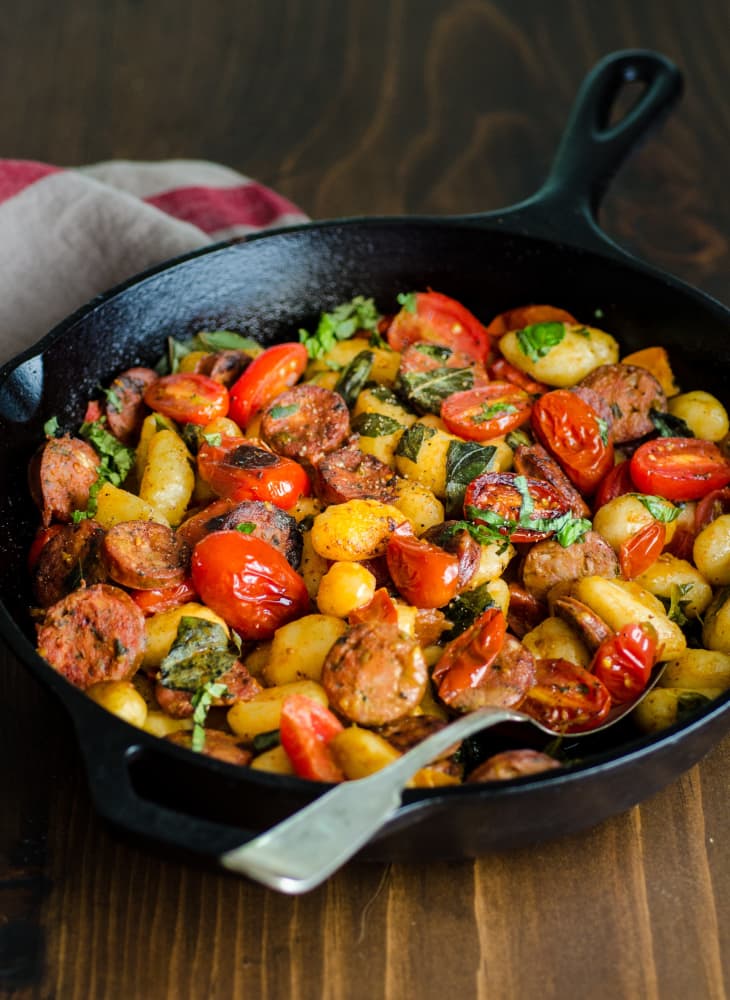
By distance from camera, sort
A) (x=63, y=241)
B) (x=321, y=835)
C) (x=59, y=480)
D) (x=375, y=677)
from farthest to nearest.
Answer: (x=63, y=241)
(x=59, y=480)
(x=375, y=677)
(x=321, y=835)

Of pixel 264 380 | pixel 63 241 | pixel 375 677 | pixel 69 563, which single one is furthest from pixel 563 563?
pixel 63 241

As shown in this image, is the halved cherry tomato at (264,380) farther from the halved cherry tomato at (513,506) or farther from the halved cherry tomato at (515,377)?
the halved cherry tomato at (513,506)

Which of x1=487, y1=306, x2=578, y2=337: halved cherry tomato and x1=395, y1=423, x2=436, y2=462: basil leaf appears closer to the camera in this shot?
x1=395, y1=423, x2=436, y2=462: basil leaf

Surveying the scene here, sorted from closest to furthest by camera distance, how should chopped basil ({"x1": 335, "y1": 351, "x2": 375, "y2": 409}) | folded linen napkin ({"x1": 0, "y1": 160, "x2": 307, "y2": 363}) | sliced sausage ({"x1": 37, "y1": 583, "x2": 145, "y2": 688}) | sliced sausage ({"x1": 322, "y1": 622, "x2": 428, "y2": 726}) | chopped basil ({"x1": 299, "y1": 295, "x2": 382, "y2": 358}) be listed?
sliced sausage ({"x1": 322, "y1": 622, "x2": 428, "y2": 726}) → sliced sausage ({"x1": 37, "y1": 583, "x2": 145, "y2": 688}) → chopped basil ({"x1": 335, "y1": 351, "x2": 375, "y2": 409}) → chopped basil ({"x1": 299, "y1": 295, "x2": 382, "y2": 358}) → folded linen napkin ({"x1": 0, "y1": 160, "x2": 307, "y2": 363})

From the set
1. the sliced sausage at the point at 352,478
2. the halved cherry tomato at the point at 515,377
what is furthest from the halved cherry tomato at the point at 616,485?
the sliced sausage at the point at 352,478

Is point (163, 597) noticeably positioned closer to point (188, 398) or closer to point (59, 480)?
point (59, 480)

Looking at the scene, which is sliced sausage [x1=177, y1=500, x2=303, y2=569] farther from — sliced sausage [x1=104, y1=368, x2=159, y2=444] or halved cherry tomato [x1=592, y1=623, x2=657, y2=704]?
halved cherry tomato [x1=592, y1=623, x2=657, y2=704]

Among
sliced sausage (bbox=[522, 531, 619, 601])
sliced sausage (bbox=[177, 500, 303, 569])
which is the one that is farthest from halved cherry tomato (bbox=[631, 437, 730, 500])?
sliced sausage (bbox=[177, 500, 303, 569])

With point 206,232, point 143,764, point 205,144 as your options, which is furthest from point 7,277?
point 143,764
